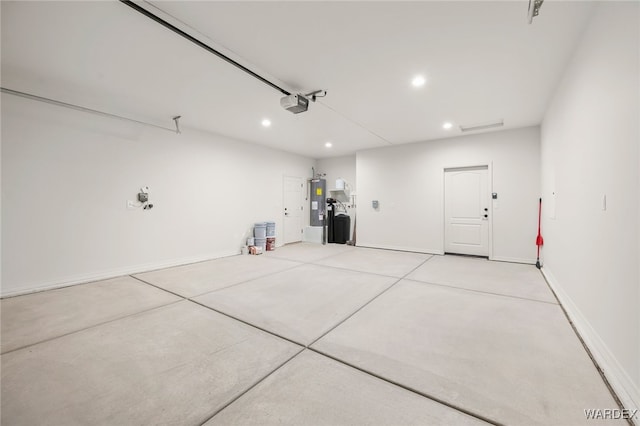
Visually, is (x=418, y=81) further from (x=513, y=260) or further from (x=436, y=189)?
(x=513, y=260)

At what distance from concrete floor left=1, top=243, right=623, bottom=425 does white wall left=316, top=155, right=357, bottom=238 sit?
4519 millimetres

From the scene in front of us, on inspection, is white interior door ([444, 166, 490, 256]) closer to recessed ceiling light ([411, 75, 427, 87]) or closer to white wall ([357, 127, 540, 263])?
white wall ([357, 127, 540, 263])

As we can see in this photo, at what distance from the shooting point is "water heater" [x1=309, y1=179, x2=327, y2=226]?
8211 millimetres

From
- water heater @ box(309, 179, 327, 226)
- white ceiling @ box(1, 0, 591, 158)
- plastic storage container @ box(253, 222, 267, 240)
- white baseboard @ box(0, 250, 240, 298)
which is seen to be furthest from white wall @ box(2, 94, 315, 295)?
water heater @ box(309, 179, 327, 226)

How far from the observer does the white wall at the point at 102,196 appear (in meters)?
3.42

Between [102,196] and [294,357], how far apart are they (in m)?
4.24

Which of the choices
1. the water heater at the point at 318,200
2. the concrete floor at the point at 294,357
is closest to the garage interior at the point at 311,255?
the concrete floor at the point at 294,357

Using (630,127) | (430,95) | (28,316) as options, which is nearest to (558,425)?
(630,127)

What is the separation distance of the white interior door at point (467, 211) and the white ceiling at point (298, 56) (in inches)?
65.7

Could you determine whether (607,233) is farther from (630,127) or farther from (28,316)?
(28,316)

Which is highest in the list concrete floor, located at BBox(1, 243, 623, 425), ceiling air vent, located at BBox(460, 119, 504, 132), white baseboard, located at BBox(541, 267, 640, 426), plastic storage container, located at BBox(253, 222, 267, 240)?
ceiling air vent, located at BBox(460, 119, 504, 132)

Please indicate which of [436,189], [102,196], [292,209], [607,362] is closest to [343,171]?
[292,209]

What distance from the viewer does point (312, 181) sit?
8.48 metres

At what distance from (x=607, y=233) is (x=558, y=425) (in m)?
1.39
